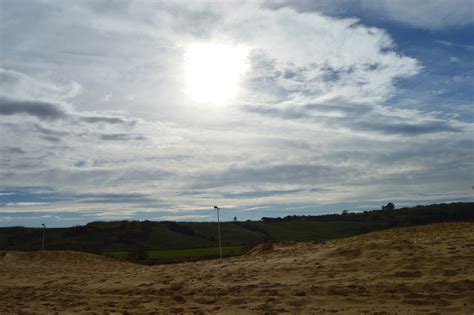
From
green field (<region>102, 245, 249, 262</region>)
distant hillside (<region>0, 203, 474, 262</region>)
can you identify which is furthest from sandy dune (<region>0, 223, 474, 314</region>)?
distant hillside (<region>0, 203, 474, 262</region>)

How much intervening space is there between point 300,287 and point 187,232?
10520 cm

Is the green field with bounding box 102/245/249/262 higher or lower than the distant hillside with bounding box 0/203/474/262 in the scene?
lower

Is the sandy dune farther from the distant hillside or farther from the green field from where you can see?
the distant hillside

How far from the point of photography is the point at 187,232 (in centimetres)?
11456

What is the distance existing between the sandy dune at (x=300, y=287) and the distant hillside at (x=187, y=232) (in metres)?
74.3

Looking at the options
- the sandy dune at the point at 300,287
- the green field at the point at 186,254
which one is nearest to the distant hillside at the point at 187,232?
the green field at the point at 186,254

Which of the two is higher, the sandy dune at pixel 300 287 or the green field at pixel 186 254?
the sandy dune at pixel 300 287

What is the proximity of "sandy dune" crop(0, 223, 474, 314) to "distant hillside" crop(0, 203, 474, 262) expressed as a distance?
244 feet

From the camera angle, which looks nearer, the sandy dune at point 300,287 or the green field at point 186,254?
the sandy dune at point 300,287

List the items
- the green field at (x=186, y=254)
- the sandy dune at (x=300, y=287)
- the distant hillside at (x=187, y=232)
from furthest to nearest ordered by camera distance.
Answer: the distant hillside at (x=187, y=232) < the green field at (x=186, y=254) < the sandy dune at (x=300, y=287)

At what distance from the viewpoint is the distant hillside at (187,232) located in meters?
95.1

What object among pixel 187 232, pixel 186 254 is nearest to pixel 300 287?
pixel 186 254

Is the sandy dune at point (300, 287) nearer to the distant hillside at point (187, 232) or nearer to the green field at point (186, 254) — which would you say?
the green field at point (186, 254)

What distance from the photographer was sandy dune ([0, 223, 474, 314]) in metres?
10.0
